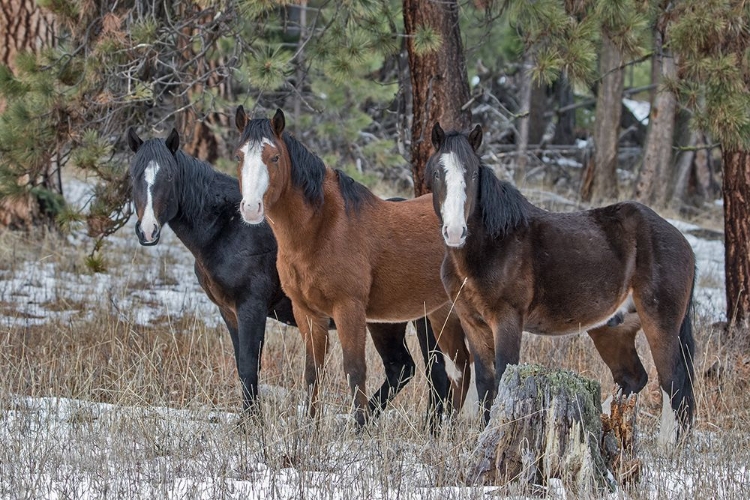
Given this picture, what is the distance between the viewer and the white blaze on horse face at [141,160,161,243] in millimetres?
5902

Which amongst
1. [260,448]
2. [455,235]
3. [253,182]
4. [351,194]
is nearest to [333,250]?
[351,194]

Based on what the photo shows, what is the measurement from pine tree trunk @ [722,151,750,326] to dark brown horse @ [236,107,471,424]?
2.92m

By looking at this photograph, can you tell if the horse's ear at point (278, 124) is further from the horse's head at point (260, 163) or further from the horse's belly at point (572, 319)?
the horse's belly at point (572, 319)

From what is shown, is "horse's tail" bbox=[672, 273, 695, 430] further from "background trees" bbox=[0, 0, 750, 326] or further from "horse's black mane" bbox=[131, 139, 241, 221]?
"horse's black mane" bbox=[131, 139, 241, 221]

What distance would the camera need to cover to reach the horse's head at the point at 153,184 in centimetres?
597

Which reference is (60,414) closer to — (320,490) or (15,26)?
(320,490)

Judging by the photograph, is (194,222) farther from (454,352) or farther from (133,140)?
(454,352)

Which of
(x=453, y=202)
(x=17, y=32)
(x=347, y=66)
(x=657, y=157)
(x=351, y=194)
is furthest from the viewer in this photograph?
(x=657, y=157)

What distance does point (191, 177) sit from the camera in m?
6.54

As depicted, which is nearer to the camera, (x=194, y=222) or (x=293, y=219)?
(x=293, y=219)

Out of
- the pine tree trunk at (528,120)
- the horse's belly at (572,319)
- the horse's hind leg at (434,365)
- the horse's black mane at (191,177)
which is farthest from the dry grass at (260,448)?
the pine tree trunk at (528,120)

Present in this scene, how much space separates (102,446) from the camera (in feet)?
16.8

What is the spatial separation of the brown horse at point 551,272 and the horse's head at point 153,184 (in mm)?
1756

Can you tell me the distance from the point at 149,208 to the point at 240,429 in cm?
154
